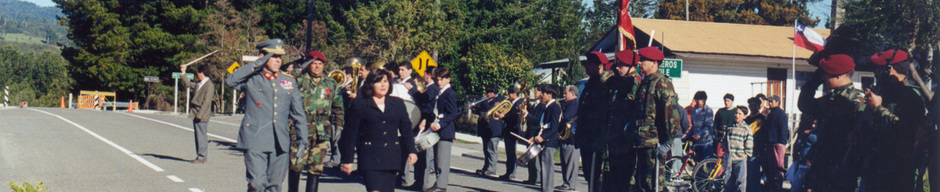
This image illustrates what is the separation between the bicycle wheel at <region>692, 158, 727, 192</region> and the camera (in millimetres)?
11227

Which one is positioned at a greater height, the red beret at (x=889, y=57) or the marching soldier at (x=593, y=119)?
the red beret at (x=889, y=57)

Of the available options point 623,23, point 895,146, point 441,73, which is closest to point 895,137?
point 895,146

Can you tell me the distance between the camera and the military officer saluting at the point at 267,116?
24.0 feet

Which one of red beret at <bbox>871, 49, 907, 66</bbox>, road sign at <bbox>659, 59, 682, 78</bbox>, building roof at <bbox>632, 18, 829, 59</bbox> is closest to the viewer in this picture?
red beret at <bbox>871, 49, 907, 66</bbox>

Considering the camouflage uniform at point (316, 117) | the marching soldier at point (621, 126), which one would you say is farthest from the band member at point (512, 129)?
the marching soldier at point (621, 126)

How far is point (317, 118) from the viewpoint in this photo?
323 inches

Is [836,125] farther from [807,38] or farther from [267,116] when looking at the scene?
[807,38]

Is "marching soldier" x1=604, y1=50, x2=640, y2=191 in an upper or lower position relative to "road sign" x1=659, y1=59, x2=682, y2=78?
lower

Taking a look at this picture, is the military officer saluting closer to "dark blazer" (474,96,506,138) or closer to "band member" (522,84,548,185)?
"band member" (522,84,548,185)

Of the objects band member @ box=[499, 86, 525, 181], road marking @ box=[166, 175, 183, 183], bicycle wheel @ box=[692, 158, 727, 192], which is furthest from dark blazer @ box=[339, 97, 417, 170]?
band member @ box=[499, 86, 525, 181]

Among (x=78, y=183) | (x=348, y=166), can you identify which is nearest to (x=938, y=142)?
(x=348, y=166)

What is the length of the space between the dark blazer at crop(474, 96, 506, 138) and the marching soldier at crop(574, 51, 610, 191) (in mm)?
4349

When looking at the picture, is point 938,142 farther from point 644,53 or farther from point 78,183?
point 78,183

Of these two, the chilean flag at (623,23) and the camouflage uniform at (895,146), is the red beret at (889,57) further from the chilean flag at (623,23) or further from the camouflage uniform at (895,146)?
the chilean flag at (623,23)
